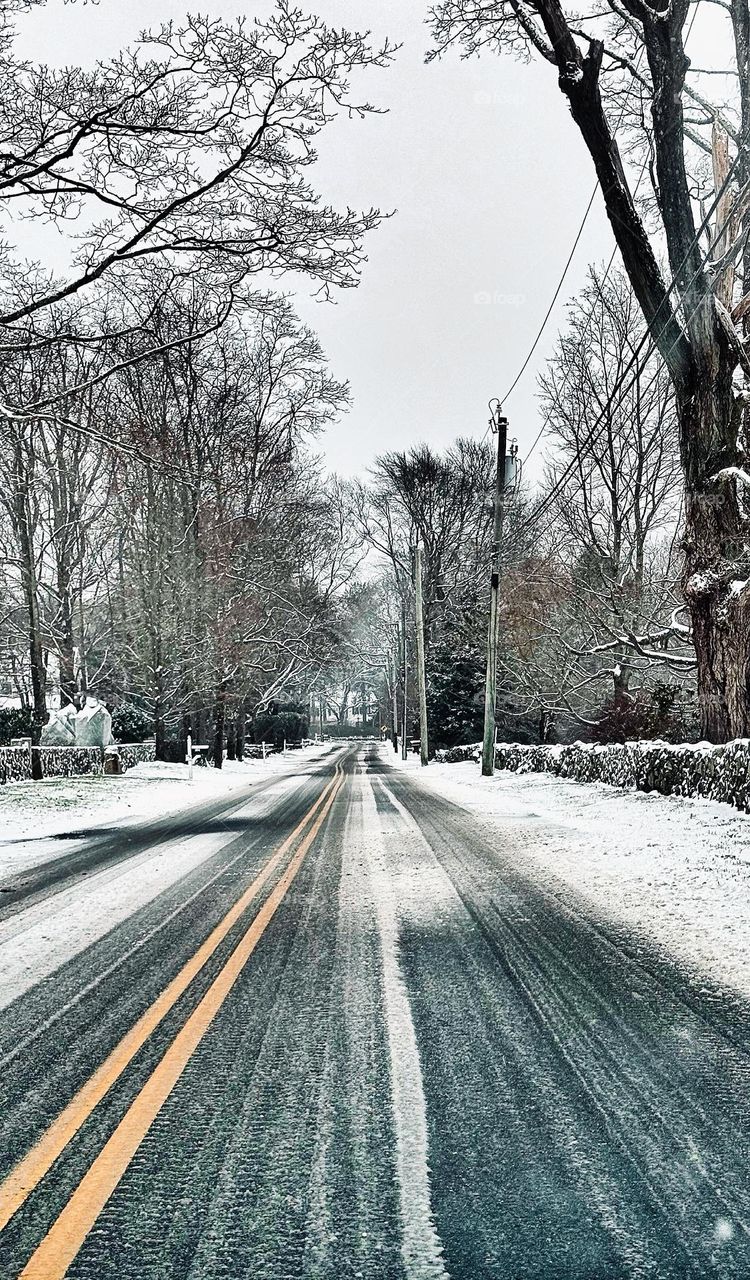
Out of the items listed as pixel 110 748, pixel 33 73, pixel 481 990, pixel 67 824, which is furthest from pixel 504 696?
pixel 481 990

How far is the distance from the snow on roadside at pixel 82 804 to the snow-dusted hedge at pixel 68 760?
89cm

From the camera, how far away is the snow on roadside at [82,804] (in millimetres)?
11492

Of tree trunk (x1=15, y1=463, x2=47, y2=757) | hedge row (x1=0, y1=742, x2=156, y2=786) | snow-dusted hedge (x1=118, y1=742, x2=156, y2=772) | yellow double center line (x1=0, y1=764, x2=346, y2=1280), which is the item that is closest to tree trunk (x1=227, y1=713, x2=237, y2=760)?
snow-dusted hedge (x1=118, y1=742, x2=156, y2=772)

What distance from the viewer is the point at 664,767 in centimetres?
1320

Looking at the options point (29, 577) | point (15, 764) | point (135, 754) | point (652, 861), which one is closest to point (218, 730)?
point (135, 754)

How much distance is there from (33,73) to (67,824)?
1002cm

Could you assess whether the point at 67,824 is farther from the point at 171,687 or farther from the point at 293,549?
the point at 293,549

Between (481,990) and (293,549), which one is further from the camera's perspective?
(293,549)

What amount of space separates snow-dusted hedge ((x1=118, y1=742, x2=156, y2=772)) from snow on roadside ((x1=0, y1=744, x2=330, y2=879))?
395 millimetres

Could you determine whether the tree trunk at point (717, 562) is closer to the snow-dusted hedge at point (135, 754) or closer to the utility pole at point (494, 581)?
the utility pole at point (494, 581)

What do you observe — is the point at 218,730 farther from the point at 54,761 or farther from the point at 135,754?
the point at 54,761

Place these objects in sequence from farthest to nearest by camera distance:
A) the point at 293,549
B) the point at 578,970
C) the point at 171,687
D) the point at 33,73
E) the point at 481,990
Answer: the point at 293,549, the point at 171,687, the point at 33,73, the point at 578,970, the point at 481,990

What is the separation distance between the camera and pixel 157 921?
661 cm

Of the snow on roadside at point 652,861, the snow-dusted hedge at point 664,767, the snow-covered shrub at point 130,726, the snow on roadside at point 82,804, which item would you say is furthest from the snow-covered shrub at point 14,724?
the snow on roadside at point 652,861
